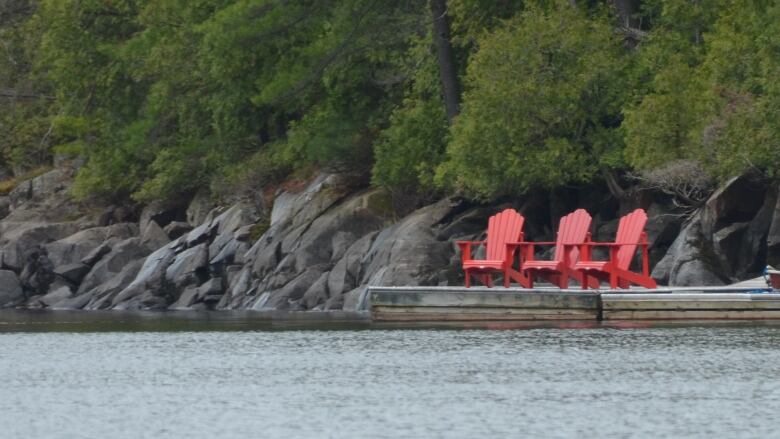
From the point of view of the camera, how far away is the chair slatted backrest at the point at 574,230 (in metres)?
30.9

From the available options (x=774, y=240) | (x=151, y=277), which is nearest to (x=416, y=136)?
(x=151, y=277)

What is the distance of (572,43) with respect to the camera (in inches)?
1471

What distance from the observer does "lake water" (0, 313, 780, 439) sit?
56.6 ft

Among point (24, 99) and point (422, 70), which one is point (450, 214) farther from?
point (24, 99)

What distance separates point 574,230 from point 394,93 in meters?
16.4

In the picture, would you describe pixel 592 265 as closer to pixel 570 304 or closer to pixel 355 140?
pixel 570 304

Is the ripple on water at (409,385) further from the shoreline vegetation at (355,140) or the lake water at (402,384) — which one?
the shoreline vegetation at (355,140)

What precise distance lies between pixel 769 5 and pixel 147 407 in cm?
1876

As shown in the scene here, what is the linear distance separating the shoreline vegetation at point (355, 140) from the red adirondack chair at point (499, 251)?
3.19 m

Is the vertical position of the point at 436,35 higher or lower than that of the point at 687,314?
higher

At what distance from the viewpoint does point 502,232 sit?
3234 centimetres

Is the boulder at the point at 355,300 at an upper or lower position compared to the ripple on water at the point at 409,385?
lower

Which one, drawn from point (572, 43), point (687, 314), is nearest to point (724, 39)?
point (572, 43)

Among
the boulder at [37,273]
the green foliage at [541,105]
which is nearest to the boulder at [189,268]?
the boulder at [37,273]
